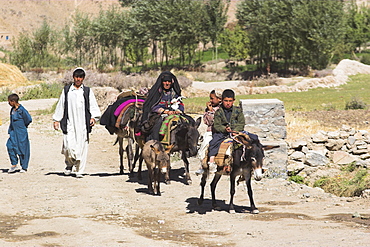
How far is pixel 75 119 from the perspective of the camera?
38.4 feet

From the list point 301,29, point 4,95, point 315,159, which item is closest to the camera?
point 315,159

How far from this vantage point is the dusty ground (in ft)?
23.1

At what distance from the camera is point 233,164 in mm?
8719

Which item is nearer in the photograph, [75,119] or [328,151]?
[75,119]

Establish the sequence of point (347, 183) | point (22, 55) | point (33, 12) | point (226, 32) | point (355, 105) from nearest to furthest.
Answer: point (347, 183), point (355, 105), point (22, 55), point (226, 32), point (33, 12)

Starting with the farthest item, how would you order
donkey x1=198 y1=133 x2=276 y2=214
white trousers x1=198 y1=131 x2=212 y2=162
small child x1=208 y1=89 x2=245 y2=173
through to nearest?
white trousers x1=198 y1=131 x2=212 y2=162 < small child x1=208 y1=89 x2=245 y2=173 < donkey x1=198 y1=133 x2=276 y2=214

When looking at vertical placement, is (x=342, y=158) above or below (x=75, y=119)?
below

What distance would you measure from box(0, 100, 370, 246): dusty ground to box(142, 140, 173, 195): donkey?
0.26m

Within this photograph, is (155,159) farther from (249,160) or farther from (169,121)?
(249,160)

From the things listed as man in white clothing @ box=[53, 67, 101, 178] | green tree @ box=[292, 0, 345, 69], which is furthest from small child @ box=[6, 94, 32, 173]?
green tree @ box=[292, 0, 345, 69]

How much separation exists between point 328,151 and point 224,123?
17.1ft

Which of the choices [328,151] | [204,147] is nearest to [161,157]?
[204,147]

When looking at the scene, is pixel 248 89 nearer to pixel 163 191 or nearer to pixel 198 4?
pixel 163 191

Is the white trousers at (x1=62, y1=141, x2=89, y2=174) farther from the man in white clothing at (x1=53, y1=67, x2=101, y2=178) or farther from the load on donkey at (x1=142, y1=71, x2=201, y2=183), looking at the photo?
the load on donkey at (x1=142, y1=71, x2=201, y2=183)
